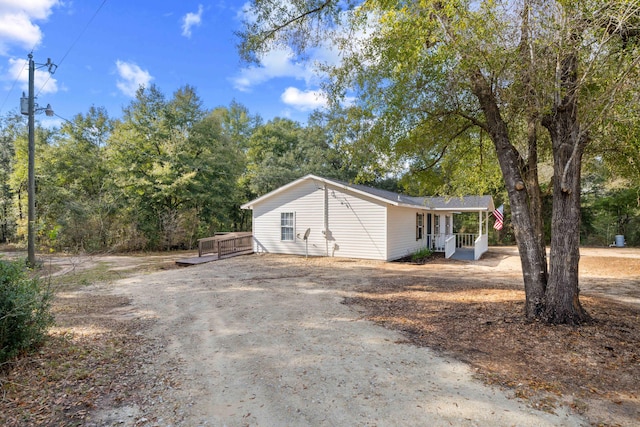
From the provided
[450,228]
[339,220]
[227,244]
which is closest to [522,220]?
[339,220]

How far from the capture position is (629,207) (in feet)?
67.2

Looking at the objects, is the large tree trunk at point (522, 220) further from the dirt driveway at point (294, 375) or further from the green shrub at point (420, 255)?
the green shrub at point (420, 255)

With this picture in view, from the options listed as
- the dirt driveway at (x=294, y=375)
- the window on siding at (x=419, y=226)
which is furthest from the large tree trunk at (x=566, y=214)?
the window on siding at (x=419, y=226)

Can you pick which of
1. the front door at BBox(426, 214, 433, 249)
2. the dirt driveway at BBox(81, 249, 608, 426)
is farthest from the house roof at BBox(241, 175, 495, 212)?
the dirt driveway at BBox(81, 249, 608, 426)

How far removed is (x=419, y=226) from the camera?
16.0 meters

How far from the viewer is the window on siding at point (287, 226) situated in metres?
14.6

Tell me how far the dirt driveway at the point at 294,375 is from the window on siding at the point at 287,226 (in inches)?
320

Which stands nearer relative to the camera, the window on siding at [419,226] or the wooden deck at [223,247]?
the wooden deck at [223,247]

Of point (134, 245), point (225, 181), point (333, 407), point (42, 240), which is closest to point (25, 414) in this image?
point (333, 407)

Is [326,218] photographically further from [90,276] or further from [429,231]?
[90,276]

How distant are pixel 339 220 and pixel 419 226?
475 cm

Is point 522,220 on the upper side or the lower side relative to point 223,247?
upper

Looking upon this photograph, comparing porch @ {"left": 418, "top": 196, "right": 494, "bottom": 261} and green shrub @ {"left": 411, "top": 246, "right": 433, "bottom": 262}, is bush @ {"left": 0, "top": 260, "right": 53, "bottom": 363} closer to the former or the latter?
green shrub @ {"left": 411, "top": 246, "right": 433, "bottom": 262}

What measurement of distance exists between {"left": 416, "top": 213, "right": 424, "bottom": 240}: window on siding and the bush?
14.3 metres
